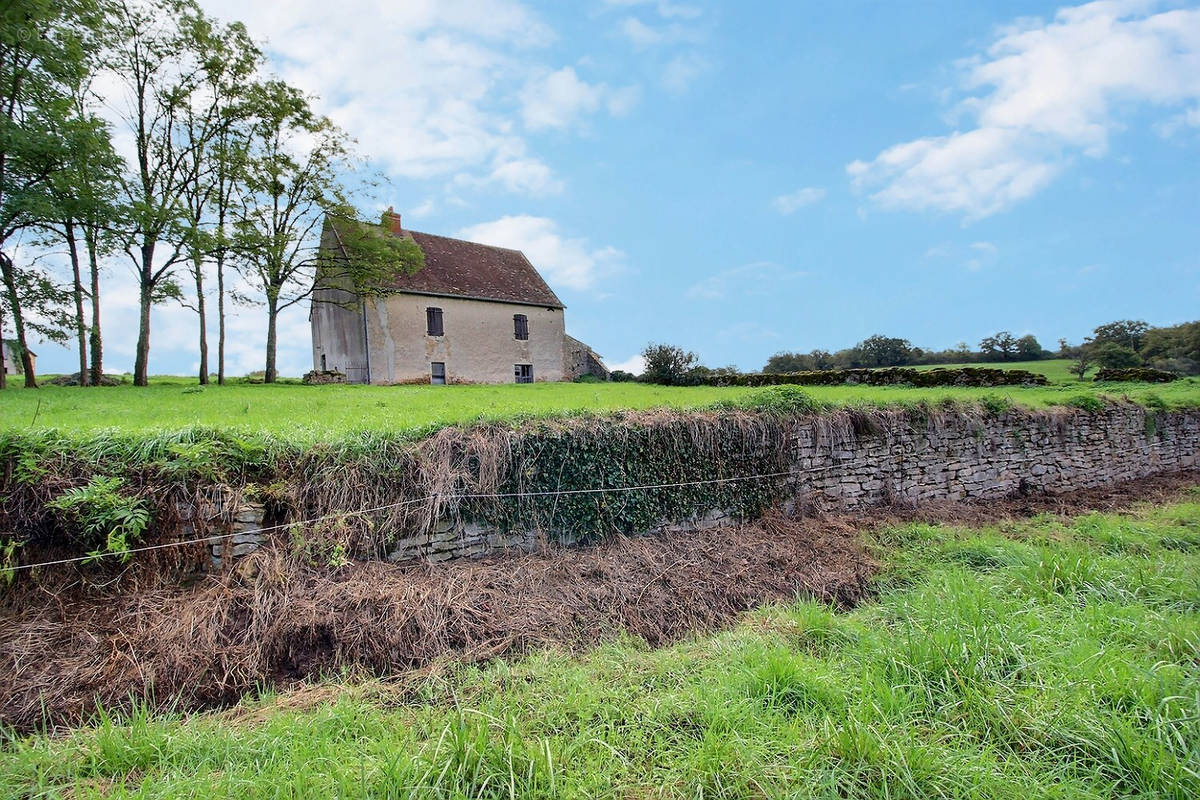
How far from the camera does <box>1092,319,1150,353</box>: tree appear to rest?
31.7m

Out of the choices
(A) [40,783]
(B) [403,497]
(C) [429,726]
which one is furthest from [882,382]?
(A) [40,783]

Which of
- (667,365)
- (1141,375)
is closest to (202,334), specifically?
(667,365)

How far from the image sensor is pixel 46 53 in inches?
612

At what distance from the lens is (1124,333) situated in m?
33.3

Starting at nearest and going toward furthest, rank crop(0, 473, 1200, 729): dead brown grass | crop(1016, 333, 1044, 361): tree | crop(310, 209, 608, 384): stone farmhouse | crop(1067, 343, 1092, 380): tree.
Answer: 1. crop(0, 473, 1200, 729): dead brown grass
2. crop(1067, 343, 1092, 380): tree
3. crop(310, 209, 608, 384): stone farmhouse
4. crop(1016, 333, 1044, 361): tree

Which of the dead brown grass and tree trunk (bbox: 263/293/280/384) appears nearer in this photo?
the dead brown grass

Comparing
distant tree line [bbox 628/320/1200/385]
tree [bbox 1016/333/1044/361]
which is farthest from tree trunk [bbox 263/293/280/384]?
tree [bbox 1016/333/1044/361]

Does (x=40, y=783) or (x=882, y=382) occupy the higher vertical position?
(x=882, y=382)

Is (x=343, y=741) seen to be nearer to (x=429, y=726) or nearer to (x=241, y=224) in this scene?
(x=429, y=726)

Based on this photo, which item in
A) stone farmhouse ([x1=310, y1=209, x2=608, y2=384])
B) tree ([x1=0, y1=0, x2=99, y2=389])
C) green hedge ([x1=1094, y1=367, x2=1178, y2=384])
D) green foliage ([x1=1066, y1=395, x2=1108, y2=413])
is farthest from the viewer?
stone farmhouse ([x1=310, y1=209, x2=608, y2=384])

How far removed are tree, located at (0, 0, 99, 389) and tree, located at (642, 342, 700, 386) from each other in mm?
22382

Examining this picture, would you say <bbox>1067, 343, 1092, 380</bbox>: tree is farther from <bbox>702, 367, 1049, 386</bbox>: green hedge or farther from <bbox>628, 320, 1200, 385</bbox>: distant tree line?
<bbox>702, 367, 1049, 386</bbox>: green hedge

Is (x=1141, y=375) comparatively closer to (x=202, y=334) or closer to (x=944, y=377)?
(x=944, y=377)

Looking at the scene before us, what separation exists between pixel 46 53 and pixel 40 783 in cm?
2272
